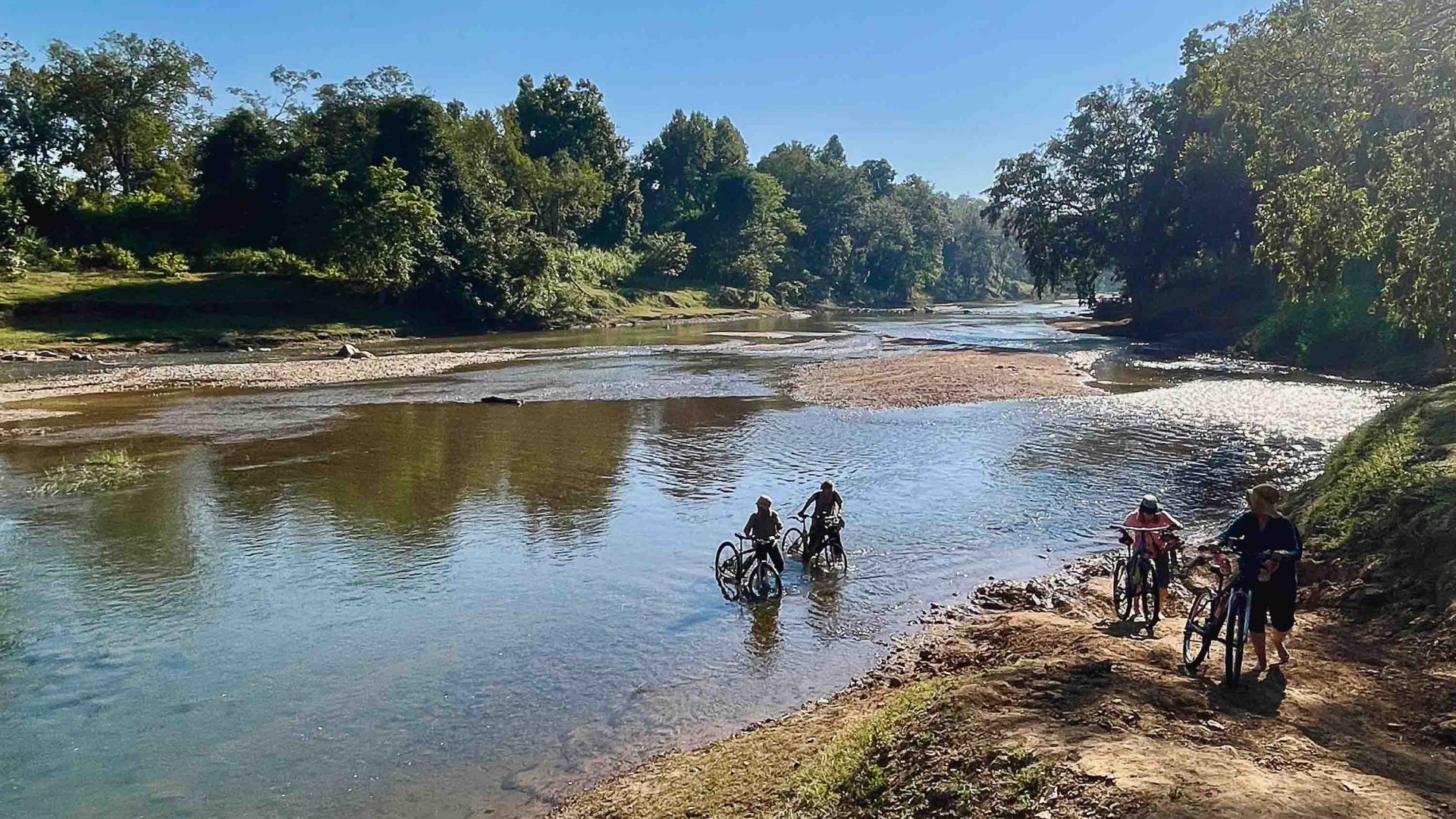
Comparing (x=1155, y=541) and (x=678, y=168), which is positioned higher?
(x=678, y=168)

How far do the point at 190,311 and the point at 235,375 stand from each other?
20.9 m

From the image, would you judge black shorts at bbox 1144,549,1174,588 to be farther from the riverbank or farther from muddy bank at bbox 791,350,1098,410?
muddy bank at bbox 791,350,1098,410

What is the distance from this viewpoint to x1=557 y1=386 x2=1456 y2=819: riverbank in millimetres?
6238

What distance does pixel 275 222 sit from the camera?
7644 cm

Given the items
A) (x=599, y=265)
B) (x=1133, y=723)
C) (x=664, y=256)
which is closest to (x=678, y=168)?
(x=664, y=256)

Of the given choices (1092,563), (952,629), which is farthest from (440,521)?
(1092,563)

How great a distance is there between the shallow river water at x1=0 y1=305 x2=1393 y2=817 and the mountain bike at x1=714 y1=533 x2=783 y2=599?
327 millimetres

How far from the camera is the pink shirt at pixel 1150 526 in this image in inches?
469

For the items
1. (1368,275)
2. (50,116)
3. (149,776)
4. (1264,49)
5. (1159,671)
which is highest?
(50,116)

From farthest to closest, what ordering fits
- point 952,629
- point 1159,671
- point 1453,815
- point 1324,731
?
point 952,629 < point 1159,671 < point 1324,731 < point 1453,815

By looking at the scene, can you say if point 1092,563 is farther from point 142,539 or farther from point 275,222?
point 275,222

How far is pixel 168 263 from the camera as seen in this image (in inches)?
2613

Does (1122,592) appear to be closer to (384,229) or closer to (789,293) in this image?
(384,229)

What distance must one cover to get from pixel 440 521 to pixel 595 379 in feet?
84.9
